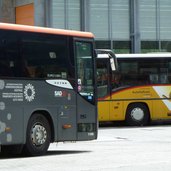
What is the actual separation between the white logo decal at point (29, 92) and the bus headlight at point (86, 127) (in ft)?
6.38

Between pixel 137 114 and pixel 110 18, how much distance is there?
896cm

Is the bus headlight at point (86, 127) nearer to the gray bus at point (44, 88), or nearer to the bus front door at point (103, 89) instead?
the gray bus at point (44, 88)

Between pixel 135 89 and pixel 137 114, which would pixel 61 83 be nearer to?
pixel 135 89

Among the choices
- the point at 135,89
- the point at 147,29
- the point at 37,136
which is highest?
the point at 147,29

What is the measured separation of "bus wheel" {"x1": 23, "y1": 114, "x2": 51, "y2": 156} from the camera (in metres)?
14.0

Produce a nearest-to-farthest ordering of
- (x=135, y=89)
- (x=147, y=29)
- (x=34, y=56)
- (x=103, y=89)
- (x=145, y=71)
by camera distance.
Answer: (x=34, y=56)
(x=103, y=89)
(x=135, y=89)
(x=145, y=71)
(x=147, y=29)

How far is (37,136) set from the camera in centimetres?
1425

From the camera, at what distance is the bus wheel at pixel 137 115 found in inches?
1040

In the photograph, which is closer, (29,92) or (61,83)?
(29,92)

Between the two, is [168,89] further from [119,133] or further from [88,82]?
[88,82]

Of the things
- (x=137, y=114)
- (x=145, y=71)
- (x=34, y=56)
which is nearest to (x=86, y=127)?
(x=34, y=56)

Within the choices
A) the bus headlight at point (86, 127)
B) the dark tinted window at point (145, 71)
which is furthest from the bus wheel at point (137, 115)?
the bus headlight at point (86, 127)

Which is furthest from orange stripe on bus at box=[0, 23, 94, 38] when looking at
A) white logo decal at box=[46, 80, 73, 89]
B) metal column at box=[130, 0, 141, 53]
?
metal column at box=[130, 0, 141, 53]

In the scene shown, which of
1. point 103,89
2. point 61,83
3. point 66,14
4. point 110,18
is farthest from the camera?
point 110,18
